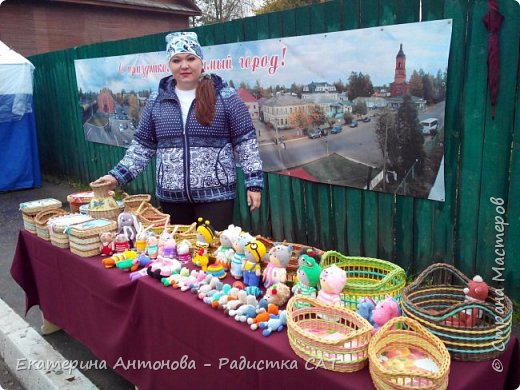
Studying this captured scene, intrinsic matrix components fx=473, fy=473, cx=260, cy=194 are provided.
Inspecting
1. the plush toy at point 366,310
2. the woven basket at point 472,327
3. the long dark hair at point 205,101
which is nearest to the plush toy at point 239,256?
the plush toy at point 366,310

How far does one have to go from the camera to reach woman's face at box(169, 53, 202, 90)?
7.84 feet

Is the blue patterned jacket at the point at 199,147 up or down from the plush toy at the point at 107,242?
up

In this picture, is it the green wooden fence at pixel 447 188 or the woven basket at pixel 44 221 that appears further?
the green wooden fence at pixel 447 188

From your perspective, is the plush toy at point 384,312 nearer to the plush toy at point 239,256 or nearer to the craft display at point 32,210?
the plush toy at point 239,256

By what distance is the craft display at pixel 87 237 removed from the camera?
2338mm

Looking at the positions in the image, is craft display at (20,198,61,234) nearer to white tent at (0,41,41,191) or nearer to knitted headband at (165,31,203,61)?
knitted headband at (165,31,203,61)

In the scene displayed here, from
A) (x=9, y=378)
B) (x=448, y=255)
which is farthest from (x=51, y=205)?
(x=448, y=255)

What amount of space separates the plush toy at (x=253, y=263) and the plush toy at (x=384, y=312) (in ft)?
1.70

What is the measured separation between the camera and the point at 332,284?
1.54 meters

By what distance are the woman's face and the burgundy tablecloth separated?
3.32 feet

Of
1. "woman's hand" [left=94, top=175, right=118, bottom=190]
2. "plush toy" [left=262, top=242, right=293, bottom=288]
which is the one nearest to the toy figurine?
"woman's hand" [left=94, top=175, right=118, bottom=190]

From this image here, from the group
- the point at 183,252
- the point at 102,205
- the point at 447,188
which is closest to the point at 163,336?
the point at 183,252

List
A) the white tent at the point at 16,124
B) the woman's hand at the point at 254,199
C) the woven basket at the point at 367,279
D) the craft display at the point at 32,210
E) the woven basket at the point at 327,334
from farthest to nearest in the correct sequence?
the white tent at the point at 16,124 → the craft display at the point at 32,210 → the woman's hand at the point at 254,199 → the woven basket at the point at 367,279 → the woven basket at the point at 327,334

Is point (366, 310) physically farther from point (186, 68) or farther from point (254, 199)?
point (186, 68)
